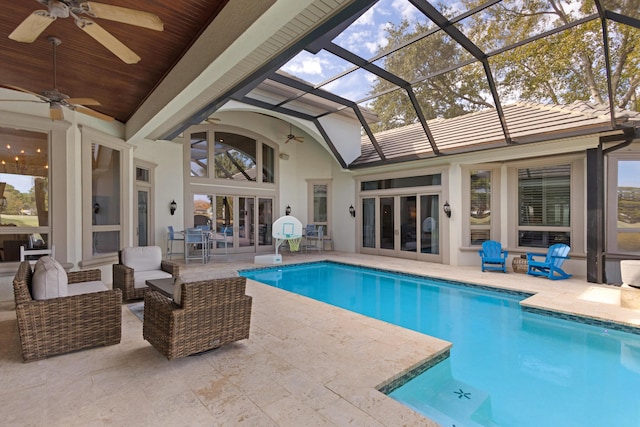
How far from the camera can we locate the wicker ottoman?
24.8 ft

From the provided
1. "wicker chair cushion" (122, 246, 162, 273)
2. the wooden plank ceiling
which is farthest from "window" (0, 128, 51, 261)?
"wicker chair cushion" (122, 246, 162, 273)

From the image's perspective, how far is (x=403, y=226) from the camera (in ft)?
33.7

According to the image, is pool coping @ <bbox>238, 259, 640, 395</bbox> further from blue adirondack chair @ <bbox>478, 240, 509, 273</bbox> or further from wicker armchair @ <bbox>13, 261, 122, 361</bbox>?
wicker armchair @ <bbox>13, 261, 122, 361</bbox>

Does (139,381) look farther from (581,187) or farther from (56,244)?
(581,187)

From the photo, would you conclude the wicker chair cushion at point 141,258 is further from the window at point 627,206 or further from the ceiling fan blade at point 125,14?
the window at point 627,206

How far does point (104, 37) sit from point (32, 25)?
1.79ft

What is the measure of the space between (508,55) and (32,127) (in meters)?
8.10

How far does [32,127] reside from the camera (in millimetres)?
5098

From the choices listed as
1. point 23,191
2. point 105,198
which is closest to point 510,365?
point 105,198

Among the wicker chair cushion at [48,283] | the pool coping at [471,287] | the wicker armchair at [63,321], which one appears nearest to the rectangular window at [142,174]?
the pool coping at [471,287]

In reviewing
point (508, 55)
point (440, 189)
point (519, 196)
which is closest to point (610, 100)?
point (508, 55)

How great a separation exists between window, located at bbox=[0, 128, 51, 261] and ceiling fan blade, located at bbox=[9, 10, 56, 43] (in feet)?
9.69

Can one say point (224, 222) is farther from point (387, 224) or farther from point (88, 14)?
point (88, 14)

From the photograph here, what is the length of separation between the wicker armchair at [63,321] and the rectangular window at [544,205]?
28.5 feet
